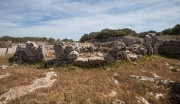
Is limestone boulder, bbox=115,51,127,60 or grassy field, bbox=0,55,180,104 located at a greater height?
limestone boulder, bbox=115,51,127,60

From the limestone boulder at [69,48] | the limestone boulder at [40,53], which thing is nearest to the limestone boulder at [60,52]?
the limestone boulder at [69,48]

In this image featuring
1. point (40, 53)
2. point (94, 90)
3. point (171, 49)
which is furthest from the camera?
point (171, 49)

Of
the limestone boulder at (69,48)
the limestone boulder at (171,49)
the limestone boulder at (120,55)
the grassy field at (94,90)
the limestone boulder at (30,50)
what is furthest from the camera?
the limestone boulder at (171,49)

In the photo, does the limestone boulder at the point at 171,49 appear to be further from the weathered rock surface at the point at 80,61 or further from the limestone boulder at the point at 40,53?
the limestone boulder at the point at 40,53

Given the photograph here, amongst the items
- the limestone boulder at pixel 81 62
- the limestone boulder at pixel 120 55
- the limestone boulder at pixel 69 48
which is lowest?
the limestone boulder at pixel 81 62

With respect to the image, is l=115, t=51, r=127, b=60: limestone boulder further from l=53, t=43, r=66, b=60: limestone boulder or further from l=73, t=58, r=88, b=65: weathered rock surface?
l=53, t=43, r=66, b=60: limestone boulder

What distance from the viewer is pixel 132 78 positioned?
809 centimetres

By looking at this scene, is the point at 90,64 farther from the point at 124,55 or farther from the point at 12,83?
the point at 12,83

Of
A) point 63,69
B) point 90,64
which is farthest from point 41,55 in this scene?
point 90,64

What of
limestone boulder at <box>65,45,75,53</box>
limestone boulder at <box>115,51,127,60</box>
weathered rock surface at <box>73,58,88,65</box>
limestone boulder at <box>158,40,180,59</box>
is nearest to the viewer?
weathered rock surface at <box>73,58,88,65</box>

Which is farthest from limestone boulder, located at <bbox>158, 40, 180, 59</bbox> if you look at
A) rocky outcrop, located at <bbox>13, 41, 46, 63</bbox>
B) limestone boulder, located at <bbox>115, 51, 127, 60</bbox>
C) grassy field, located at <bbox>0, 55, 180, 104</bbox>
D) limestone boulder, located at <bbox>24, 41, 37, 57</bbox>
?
limestone boulder, located at <bbox>24, 41, 37, 57</bbox>

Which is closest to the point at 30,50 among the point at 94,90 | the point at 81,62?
the point at 81,62

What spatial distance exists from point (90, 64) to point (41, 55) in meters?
6.42

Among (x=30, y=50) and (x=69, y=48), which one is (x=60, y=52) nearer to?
(x=69, y=48)
